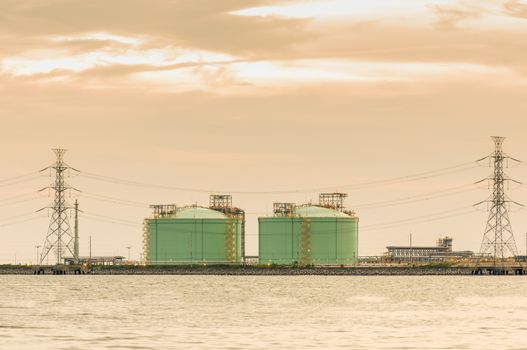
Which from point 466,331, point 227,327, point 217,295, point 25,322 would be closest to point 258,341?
point 227,327

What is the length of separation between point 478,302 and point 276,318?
110 feet

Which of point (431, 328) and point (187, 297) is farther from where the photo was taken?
point (187, 297)

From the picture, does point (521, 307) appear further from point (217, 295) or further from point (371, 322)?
point (217, 295)

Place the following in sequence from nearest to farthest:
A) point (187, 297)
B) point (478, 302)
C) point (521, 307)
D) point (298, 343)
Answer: point (298, 343) → point (521, 307) → point (478, 302) → point (187, 297)

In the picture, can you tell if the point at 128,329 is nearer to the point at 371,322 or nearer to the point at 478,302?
the point at 371,322

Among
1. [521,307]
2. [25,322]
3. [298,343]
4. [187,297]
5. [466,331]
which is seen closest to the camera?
[298,343]

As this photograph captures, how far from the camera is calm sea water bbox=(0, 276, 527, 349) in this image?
66.4 m

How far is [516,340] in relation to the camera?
68.1 metres

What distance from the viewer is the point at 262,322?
8206cm

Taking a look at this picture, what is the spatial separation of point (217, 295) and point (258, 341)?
62.4 meters

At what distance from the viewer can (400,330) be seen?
75.2m

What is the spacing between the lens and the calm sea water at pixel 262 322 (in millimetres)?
66438

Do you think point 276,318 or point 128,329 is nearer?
point 128,329

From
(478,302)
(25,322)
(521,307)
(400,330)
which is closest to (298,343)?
(400,330)
